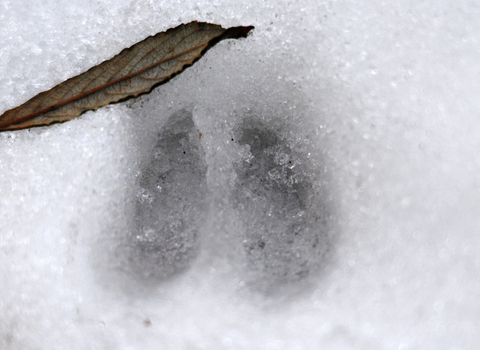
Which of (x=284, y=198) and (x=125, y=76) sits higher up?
(x=125, y=76)

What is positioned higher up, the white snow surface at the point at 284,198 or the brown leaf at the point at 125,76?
the brown leaf at the point at 125,76

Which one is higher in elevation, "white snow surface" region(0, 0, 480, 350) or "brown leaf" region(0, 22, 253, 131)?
"brown leaf" region(0, 22, 253, 131)

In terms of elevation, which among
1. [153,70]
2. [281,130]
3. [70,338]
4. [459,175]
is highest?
[153,70]

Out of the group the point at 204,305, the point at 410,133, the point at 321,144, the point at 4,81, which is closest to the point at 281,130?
the point at 321,144

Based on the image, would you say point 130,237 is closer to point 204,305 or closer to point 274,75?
point 204,305
